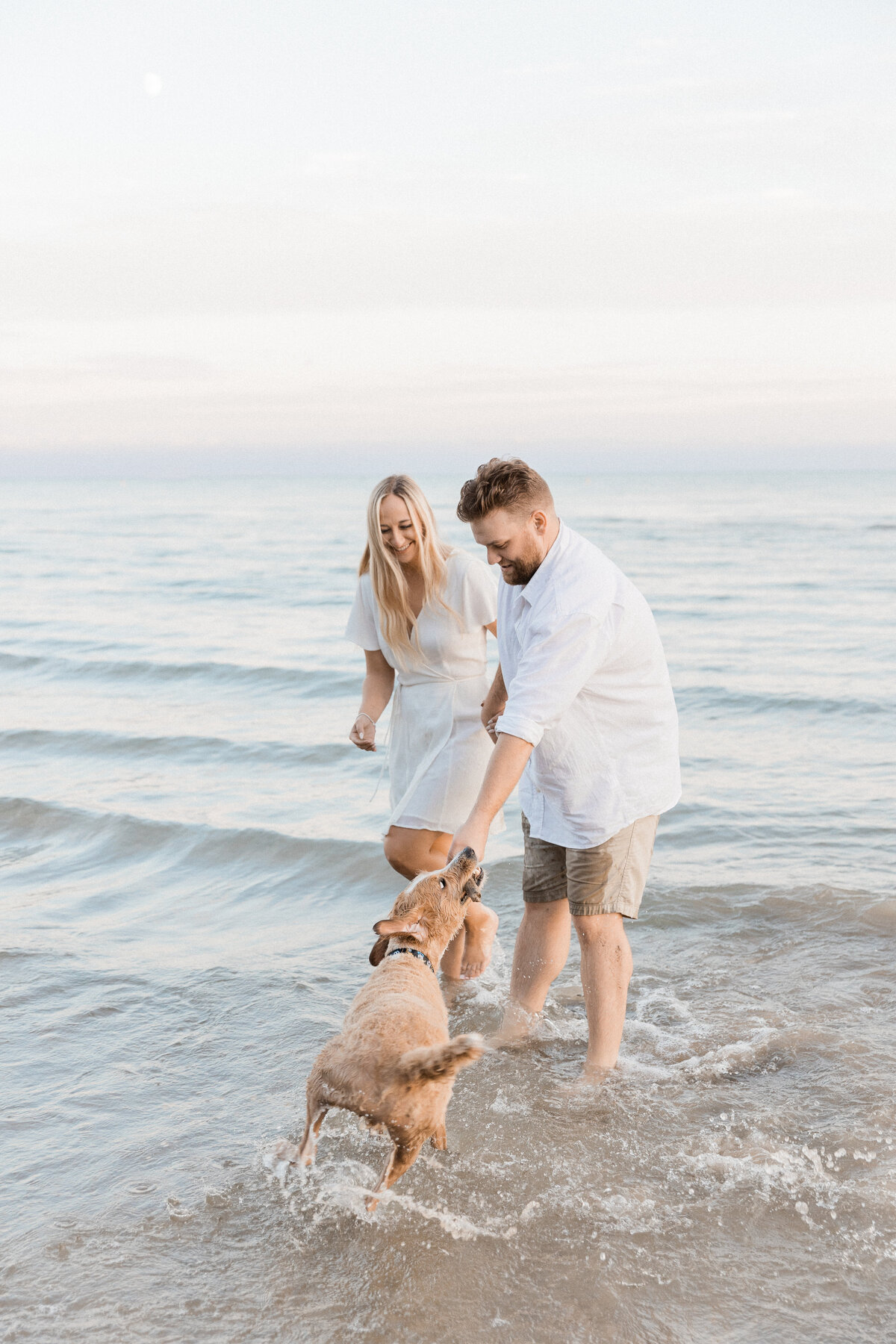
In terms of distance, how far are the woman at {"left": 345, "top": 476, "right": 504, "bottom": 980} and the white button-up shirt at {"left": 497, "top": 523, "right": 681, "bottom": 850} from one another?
2.65ft

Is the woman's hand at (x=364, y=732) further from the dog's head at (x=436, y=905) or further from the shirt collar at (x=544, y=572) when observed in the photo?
the shirt collar at (x=544, y=572)

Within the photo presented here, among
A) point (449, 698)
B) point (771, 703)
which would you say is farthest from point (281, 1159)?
point (771, 703)

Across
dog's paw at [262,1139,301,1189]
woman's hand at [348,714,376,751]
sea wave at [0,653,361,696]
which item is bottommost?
sea wave at [0,653,361,696]

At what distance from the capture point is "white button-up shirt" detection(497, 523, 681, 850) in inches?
139

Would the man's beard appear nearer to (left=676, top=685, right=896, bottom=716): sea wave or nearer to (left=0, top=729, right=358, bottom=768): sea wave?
(left=0, top=729, right=358, bottom=768): sea wave

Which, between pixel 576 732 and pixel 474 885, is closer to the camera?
pixel 474 885

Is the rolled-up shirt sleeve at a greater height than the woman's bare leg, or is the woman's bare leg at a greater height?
the rolled-up shirt sleeve

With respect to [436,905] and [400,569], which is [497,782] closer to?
[436,905]

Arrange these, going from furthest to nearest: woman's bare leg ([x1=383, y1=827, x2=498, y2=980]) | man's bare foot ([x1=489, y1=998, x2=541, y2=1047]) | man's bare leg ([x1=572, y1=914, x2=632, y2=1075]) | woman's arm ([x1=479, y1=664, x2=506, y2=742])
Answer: woman's bare leg ([x1=383, y1=827, x2=498, y2=980])
man's bare foot ([x1=489, y1=998, x2=541, y2=1047])
woman's arm ([x1=479, y1=664, x2=506, y2=742])
man's bare leg ([x1=572, y1=914, x2=632, y2=1075])

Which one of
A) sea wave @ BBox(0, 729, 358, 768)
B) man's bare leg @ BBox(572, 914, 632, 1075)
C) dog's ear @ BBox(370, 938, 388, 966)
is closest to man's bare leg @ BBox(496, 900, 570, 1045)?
man's bare leg @ BBox(572, 914, 632, 1075)

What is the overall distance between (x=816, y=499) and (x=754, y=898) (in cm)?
5586

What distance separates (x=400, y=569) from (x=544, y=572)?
4.64 feet

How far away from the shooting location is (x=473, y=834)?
359cm

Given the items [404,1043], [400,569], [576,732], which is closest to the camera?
[404,1043]
